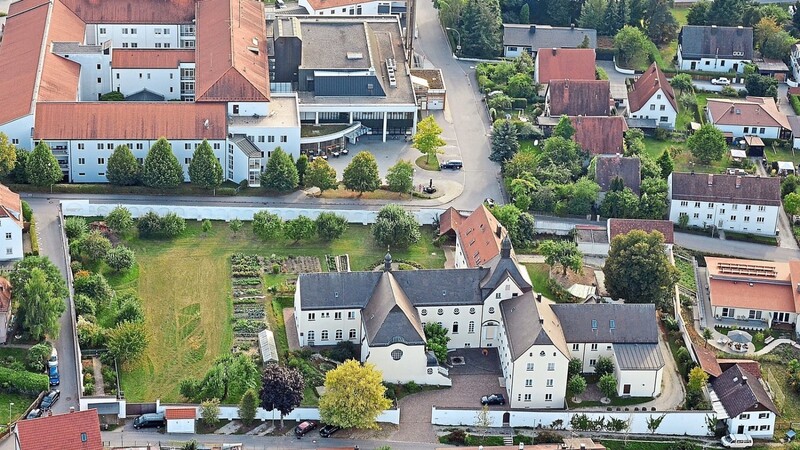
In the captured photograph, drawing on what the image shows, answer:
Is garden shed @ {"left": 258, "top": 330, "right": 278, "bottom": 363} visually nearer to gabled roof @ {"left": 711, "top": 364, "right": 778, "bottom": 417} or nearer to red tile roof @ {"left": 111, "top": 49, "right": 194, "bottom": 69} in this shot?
gabled roof @ {"left": 711, "top": 364, "right": 778, "bottom": 417}

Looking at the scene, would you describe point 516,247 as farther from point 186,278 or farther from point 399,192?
point 186,278

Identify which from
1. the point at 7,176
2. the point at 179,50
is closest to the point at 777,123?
the point at 179,50

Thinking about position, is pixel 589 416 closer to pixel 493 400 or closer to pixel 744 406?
pixel 493 400

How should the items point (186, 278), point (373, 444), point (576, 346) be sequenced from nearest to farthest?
point (373, 444)
point (576, 346)
point (186, 278)

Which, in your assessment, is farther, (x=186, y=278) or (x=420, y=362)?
(x=186, y=278)

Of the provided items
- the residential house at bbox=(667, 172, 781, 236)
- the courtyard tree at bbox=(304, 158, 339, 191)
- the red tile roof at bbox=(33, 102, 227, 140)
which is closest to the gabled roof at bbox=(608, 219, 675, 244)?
the residential house at bbox=(667, 172, 781, 236)

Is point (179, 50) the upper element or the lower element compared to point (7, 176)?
upper
